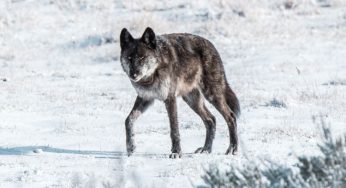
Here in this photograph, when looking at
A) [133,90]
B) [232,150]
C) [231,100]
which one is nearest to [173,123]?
[232,150]

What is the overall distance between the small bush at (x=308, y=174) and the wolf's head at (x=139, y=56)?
14.7 feet

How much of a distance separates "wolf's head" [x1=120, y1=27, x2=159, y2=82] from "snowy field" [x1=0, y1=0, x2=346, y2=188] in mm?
1026

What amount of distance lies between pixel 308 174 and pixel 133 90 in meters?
11.4

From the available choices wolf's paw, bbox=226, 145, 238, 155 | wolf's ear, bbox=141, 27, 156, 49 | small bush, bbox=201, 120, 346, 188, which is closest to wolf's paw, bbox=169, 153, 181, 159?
wolf's paw, bbox=226, 145, 238, 155

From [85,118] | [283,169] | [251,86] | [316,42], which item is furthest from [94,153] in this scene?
[316,42]

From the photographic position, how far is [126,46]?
1053 centimetres

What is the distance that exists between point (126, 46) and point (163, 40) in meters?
0.47

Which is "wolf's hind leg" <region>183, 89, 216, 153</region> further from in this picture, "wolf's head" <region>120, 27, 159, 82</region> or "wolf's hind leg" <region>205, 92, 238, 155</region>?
"wolf's head" <region>120, 27, 159, 82</region>

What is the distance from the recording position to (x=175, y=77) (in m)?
10.5

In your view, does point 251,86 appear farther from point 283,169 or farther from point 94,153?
point 283,169

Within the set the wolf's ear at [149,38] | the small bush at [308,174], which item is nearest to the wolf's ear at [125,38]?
the wolf's ear at [149,38]

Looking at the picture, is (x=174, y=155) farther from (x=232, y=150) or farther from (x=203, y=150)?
(x=232, y=150)

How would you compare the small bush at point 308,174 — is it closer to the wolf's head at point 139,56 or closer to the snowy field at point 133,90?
the snowy field at point 133,90

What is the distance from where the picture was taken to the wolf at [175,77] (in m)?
10.3
